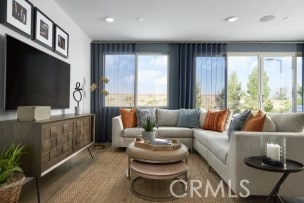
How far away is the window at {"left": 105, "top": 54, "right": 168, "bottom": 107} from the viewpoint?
4988 mm

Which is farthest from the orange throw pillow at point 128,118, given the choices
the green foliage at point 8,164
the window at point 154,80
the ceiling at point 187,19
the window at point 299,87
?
the window at point 299,87

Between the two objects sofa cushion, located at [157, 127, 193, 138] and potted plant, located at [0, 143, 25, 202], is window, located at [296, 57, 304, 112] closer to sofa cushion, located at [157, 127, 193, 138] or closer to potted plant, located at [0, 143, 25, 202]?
sofa cushion, located at [157, 127, 193, 138]

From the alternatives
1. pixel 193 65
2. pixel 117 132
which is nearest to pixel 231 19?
pixel 193 65

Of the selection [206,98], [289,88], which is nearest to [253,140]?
[206,98]

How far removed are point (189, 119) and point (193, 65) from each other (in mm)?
1353

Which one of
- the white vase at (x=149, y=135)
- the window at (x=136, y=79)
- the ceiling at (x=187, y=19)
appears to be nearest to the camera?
the white vase at (x=149, y=135)

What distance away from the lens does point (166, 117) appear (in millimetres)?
4578

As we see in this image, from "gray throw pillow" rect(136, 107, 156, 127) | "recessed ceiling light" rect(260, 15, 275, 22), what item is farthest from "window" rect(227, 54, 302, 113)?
"gray throw pillow" rect(136, 107, 156, 127)

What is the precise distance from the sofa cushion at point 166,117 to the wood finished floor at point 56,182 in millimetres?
1612

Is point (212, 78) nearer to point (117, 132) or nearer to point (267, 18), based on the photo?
point (267, 18)

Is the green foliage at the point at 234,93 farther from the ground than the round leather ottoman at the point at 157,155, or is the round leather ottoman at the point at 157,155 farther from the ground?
the green foliage at the point at 234,93

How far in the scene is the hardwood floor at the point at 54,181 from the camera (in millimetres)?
2141

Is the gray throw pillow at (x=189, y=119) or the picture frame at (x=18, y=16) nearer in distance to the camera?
the picture frame at (x=18, y=16)

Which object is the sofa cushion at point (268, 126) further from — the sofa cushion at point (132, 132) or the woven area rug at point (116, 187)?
the sofa cushion at point (132, 132)
